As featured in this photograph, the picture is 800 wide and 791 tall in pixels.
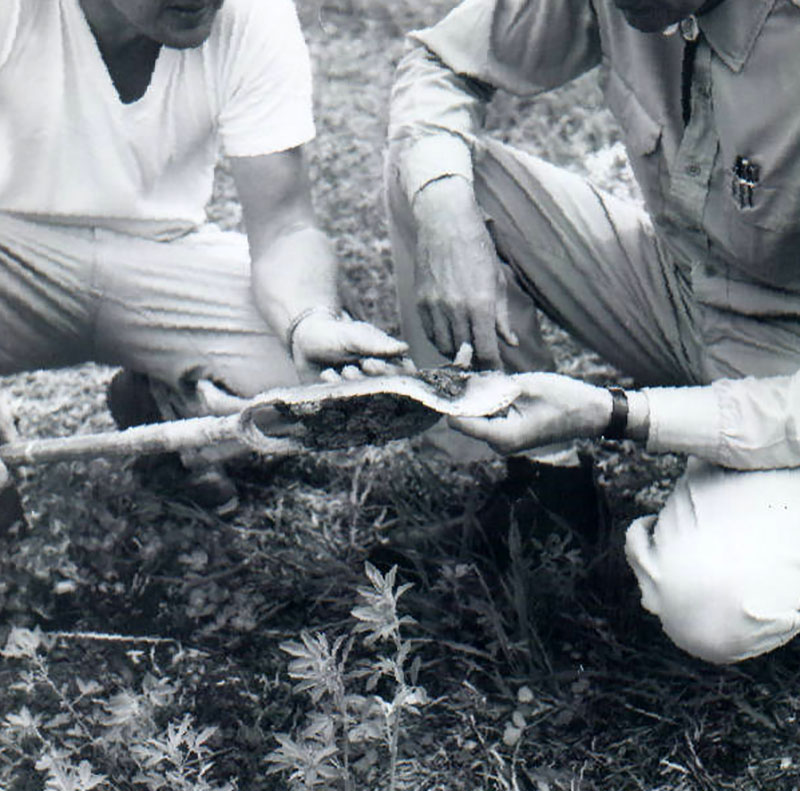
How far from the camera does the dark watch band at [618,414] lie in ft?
8.57

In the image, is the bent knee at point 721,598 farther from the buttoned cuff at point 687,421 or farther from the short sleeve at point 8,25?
the short sleeve at point 8,25

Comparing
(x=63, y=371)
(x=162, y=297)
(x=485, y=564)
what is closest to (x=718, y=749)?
(x=485, y=564)

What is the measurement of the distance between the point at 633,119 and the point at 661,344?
57cm

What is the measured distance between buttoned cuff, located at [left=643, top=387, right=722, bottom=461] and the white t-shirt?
1074 mm

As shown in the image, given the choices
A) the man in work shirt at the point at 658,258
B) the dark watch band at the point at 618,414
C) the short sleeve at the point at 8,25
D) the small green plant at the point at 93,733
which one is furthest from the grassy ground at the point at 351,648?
the short sleeve at the point at 8,25

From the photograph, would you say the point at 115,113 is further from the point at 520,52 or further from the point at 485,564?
the point at 485,564

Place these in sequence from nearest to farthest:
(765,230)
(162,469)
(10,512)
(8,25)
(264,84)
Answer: (765,230) → (8,25) → (264,84) → (10,512) → (162,469)

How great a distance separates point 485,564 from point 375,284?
4.35 feet

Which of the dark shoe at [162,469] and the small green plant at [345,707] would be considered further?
the dark shoe at [162,469]

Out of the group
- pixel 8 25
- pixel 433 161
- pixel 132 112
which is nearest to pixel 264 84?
pixel 132 112

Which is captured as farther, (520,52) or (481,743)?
(520,52)

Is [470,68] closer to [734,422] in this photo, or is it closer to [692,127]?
[692,127]

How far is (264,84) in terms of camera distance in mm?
2924

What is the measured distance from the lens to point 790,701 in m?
2.64
